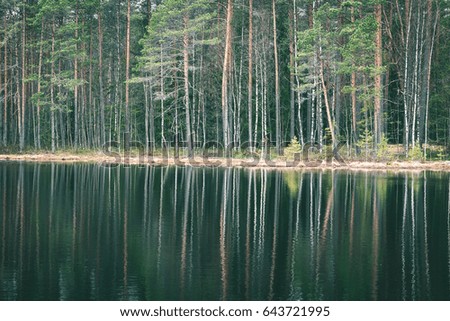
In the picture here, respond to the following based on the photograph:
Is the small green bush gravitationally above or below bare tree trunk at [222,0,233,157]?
below

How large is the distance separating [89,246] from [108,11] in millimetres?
47861

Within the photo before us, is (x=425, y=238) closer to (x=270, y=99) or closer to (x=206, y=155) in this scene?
(x=206, y=155)

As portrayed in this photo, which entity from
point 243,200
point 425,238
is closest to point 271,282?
point 425,238

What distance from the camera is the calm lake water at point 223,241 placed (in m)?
11.5

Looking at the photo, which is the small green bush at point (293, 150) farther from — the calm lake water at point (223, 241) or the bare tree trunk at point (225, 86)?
the calm lake water at point (223, 241)

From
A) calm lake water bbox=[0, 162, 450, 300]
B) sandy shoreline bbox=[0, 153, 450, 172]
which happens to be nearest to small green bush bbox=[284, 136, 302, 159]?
sandy shoreline bbox=[0, 153, 450, 172]

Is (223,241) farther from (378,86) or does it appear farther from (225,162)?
(225,162)

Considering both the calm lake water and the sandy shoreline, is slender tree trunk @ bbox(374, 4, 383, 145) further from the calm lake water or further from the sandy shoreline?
the calm lake water

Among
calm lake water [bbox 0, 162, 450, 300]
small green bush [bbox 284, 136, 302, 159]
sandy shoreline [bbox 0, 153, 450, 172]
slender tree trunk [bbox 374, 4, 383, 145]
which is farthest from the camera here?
Result: small green bush [bbox 284, 136, 302, 159]

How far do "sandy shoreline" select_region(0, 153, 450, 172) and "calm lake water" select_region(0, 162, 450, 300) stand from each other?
34.5 feet

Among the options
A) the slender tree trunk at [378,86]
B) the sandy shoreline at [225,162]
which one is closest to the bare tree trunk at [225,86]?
the sandy shoreline at [225,162]

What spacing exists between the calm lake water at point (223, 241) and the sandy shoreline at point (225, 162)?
34.5ft

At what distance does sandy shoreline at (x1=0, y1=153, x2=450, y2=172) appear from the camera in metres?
39.9
